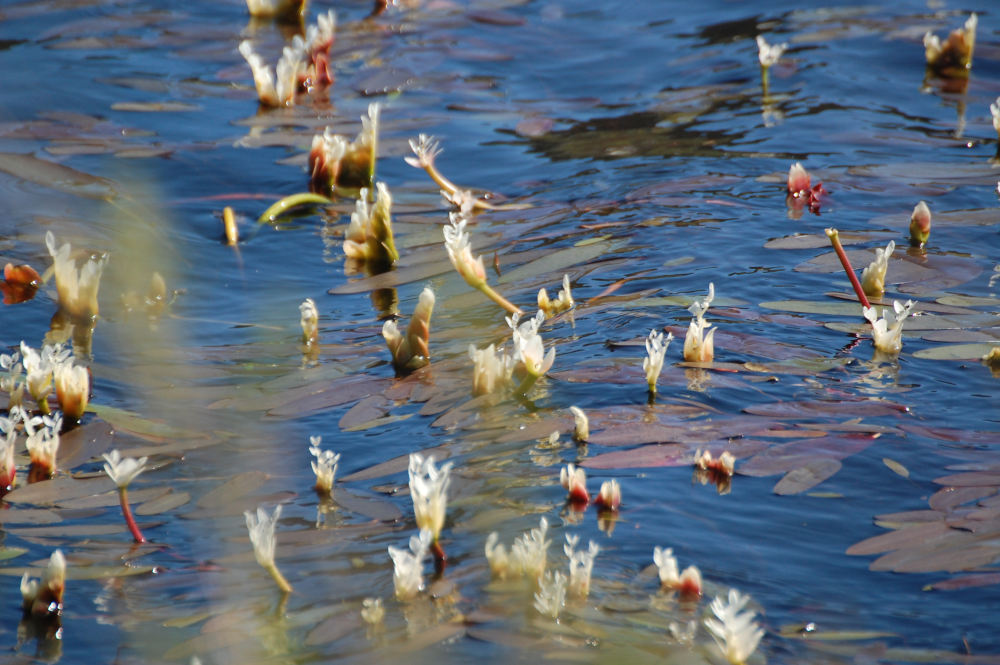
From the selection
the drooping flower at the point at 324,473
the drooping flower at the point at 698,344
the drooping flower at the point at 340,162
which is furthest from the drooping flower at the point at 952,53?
the drooping flower at the point at 324,473

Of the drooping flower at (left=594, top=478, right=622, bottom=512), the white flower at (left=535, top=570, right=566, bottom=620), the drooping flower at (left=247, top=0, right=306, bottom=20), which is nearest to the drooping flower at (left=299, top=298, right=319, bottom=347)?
the drooping flower at (left=594, top=478, right=622, bottom=512)

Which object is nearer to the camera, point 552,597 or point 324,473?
point 552,597

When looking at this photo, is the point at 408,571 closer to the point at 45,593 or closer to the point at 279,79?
the point at 45,593

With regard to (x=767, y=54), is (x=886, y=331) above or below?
below

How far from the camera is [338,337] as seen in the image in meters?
3.22

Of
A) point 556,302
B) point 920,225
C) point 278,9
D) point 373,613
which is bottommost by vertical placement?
point 373,613

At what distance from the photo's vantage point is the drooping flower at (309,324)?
305 cm

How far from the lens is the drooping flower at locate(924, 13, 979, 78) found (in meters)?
5.37

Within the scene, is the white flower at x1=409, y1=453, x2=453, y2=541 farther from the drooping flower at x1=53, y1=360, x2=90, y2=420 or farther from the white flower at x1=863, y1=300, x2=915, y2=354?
the white flower at x1=863, y1=300, x2=915, y2=354

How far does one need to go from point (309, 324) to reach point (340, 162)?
145cm

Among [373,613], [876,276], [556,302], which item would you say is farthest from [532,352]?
[876,276]

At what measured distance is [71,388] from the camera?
250 centimetres

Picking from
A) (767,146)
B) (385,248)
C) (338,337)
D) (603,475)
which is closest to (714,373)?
(603,475)

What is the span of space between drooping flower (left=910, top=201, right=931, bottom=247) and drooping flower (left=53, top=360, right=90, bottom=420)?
8.23 feet
